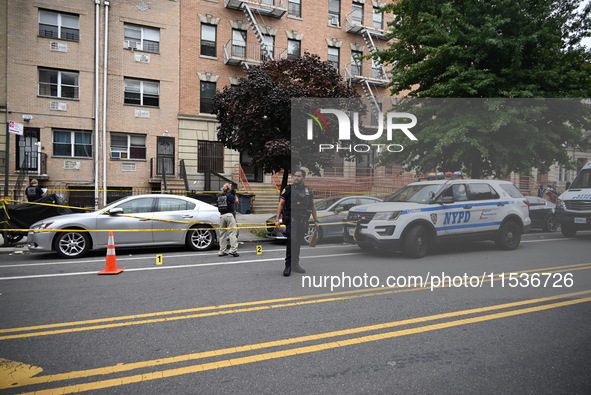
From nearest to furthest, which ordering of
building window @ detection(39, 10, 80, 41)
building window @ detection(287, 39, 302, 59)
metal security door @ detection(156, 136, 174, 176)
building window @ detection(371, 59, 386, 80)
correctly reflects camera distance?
1. building window @ detection(39, 10, 80, 41)
2. metal security door @ detection(156, 136, 174, 176)
3. building window @ detection(287, 39, 302, 59)
4. building window @ detection(371, 59, 386, 80)

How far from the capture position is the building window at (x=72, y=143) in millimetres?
20031

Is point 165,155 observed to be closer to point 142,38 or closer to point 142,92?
point 142,92

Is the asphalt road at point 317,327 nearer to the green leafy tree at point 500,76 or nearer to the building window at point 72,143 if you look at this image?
the green leafy tree at point 500,76

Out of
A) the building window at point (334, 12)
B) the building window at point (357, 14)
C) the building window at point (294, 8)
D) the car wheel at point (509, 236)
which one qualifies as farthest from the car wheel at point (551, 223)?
the building window at point (357, 14)

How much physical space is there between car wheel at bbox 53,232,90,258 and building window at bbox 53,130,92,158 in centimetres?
1247

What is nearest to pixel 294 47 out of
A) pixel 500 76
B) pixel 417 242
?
pixel 500 76

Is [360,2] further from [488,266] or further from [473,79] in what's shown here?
[488,266]

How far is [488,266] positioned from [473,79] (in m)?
3.72

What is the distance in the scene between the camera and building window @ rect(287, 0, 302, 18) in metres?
24.5

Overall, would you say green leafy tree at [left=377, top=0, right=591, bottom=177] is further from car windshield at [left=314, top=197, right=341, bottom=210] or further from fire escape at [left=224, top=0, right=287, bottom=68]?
fire escape at [left=224, top=0, right=287, bottom=68]

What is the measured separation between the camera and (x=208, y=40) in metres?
22.8

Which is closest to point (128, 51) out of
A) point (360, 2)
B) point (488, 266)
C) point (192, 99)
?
point (192, 99)

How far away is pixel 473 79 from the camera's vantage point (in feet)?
25.7

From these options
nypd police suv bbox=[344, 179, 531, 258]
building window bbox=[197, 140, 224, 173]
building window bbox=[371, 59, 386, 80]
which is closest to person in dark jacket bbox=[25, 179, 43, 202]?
nypd police suv bbox=[344, 179, 531, 258]
